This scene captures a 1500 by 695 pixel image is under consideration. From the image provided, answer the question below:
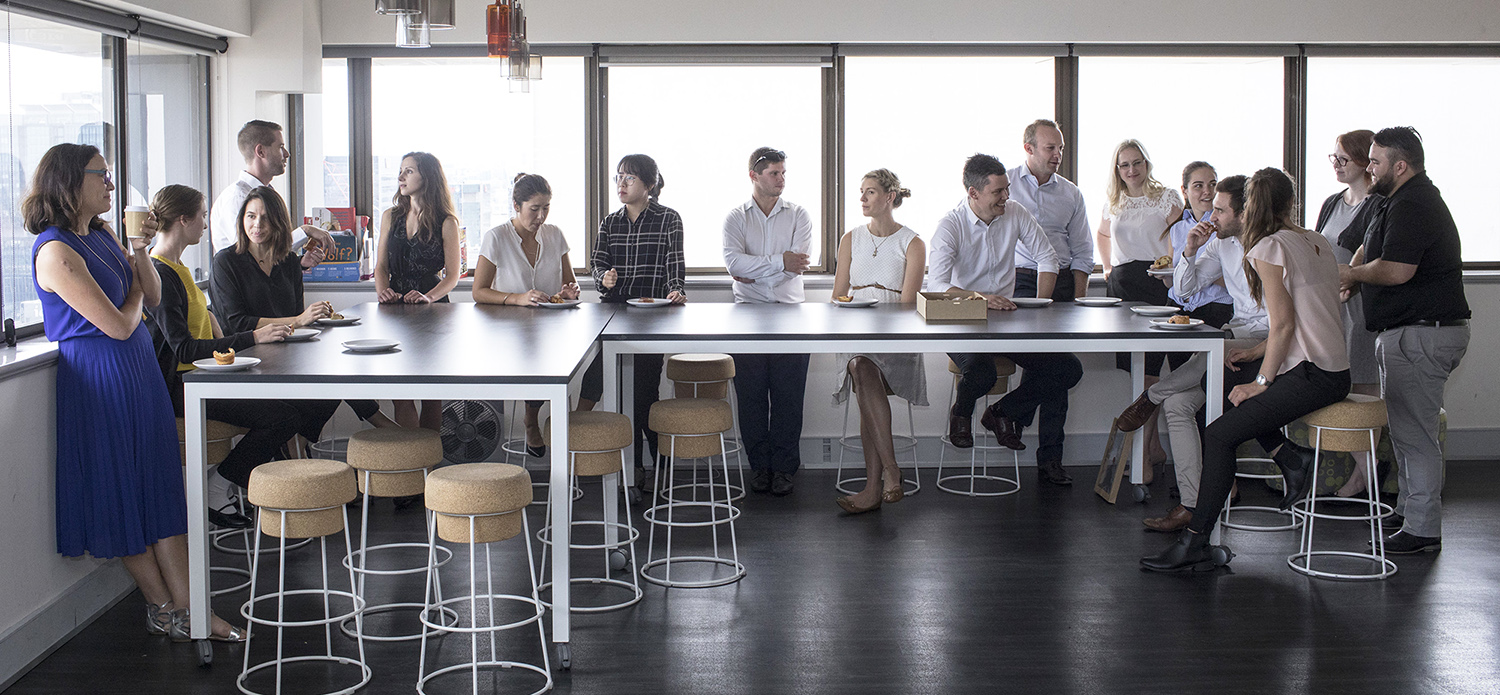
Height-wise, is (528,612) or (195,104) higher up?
(195,104)

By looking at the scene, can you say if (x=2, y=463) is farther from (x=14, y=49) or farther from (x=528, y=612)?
(x=14, y=49)

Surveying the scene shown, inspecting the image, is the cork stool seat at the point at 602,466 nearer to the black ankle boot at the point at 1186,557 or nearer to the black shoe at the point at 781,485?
the black shoe at the point at 781,485

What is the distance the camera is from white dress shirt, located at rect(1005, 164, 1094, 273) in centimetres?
609

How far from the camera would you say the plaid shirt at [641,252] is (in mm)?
5621

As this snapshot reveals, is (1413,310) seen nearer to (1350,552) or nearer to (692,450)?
(1350,552)

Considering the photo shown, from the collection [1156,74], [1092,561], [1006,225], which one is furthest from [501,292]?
[1156,74]

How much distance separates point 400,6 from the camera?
149 inches

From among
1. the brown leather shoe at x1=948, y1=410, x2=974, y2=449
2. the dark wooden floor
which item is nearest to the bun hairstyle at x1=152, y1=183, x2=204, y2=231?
the dark wooden floor

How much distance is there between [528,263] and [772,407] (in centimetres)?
132

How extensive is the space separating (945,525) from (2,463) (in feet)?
11.0

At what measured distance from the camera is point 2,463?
3.40m

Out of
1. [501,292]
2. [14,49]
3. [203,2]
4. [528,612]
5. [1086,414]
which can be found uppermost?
[203,2]

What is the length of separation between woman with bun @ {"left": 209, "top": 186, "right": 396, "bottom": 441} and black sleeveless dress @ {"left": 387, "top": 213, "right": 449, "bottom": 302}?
932 millimetres

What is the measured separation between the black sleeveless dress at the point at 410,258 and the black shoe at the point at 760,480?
5.78ft
